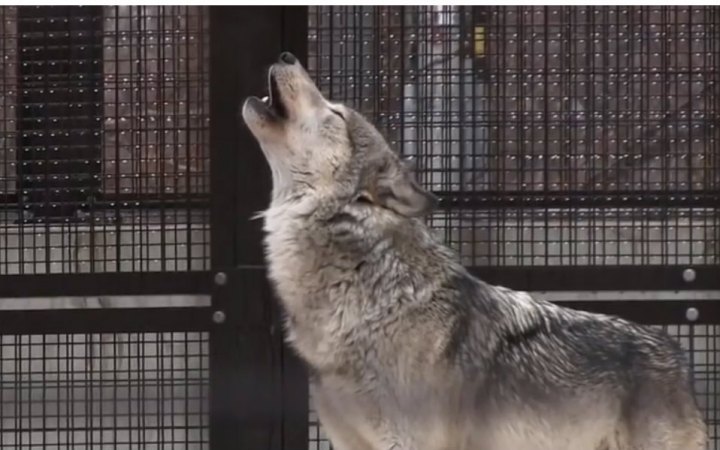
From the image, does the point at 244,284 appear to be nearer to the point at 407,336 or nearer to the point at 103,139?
the point at 103,139

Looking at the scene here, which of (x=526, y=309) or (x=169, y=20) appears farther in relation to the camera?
(x=169, y=20)

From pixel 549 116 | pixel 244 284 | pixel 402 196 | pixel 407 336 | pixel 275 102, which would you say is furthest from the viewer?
pixel 549 116

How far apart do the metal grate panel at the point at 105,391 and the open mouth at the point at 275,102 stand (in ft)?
5.54

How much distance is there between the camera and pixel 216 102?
734 centimetres

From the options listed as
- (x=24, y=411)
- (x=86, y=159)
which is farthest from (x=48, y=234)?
(x=24, y=411)

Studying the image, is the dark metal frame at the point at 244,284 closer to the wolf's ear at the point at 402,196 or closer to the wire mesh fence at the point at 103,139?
the wire mesh fence at the point at 103,139

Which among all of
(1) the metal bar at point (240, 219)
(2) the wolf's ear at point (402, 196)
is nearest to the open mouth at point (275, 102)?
(2) the wolf's ear at point (402, 196)

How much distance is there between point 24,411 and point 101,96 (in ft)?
5.50

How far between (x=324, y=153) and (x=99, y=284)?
187 cm

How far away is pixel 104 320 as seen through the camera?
24.3 feet

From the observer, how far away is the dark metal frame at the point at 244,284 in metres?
7.30

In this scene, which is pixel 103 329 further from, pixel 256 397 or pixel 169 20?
pixel 169 20

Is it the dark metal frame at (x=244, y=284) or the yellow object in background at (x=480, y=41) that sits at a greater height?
the yellow object in background at (x=480, y=41)

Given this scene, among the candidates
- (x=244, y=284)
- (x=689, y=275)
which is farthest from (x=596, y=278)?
(x=244, y=284)
